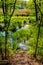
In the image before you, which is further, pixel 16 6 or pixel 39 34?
pixel 39 34

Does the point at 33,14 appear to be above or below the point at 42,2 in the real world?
below

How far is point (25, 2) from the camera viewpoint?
5258 mm

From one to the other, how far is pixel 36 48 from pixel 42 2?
3.84 ft

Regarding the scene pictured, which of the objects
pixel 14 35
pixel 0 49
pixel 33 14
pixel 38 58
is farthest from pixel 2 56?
pixel 33 14

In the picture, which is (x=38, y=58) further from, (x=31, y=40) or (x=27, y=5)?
(x=27, y=5)

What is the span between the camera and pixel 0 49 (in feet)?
16.5

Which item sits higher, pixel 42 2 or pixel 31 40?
pixel 42 2

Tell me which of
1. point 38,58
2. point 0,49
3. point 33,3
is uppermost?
point 33,3

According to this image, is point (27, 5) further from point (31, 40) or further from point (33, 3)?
point (31, 40)

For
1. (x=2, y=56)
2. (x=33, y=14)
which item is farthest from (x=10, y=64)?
(x=33, y=14)

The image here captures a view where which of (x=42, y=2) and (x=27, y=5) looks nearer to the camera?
(x=42, y=2)

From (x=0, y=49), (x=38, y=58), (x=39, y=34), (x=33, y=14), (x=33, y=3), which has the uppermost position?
(x=33, y=3)

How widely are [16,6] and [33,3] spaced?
43cm

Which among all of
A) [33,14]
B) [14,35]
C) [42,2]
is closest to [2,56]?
[14,35]
